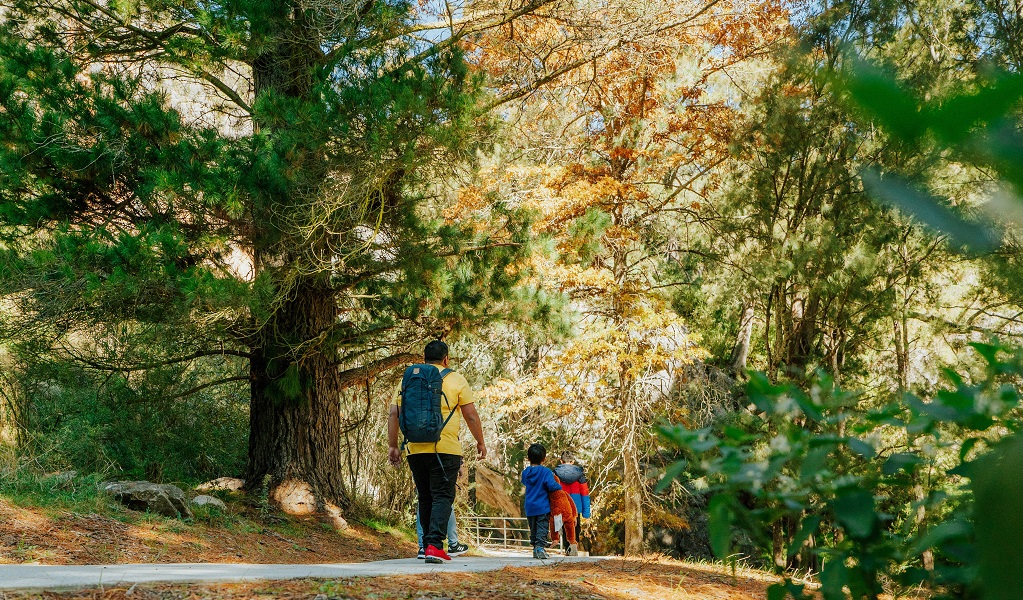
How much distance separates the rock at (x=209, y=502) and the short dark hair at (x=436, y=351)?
11.3 ft

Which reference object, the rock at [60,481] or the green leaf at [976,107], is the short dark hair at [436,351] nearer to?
the rock at [60,481]

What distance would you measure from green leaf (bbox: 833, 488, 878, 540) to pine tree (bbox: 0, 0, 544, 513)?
6193 millimetres

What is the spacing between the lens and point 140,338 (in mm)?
8250

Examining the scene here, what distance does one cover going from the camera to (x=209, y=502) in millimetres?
8258

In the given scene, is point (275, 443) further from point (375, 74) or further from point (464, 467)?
point (464, 467)

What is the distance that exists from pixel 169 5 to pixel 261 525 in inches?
213

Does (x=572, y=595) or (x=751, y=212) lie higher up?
(x=751, y=212)

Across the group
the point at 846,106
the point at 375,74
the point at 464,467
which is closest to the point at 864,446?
the point at 846,106

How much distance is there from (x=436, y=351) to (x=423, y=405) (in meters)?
0.48

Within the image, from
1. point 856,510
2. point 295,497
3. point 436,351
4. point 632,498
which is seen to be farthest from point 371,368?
point 856,510

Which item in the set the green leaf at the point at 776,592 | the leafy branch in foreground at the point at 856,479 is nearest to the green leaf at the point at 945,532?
→ the leafy branch in foreground at the point at 856,479

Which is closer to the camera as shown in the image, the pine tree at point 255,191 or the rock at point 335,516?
the pine tree at point 255,191

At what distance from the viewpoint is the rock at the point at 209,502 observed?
8.17 metres

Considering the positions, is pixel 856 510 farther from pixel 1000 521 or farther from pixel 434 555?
pixel 434 555
